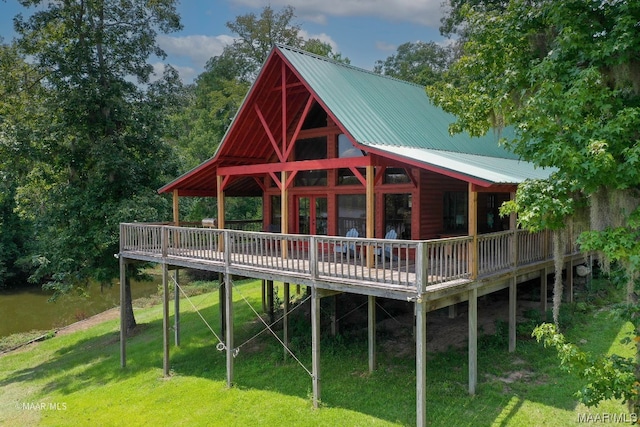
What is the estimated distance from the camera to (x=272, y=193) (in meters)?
17.3

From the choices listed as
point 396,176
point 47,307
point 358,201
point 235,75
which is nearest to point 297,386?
point 358,201

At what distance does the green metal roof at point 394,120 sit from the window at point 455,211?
4.43 ft

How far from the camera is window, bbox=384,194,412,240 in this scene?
13.8 meters

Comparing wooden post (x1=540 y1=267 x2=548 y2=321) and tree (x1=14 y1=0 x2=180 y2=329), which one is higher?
tree (x1=14 y1=0 x2=180 y2=329)

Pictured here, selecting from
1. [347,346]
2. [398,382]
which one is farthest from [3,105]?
[398,382]

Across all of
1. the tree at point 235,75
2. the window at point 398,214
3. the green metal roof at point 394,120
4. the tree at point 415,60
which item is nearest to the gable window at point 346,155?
the window at point 398,214

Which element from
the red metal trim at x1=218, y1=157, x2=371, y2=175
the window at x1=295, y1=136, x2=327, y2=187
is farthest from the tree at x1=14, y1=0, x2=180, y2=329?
the window at x1=295, y1=136, x2=327, y2=187

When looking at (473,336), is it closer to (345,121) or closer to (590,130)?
(590,130)

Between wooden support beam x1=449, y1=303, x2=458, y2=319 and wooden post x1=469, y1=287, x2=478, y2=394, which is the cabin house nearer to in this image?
wooden post x1=469, y1=287, x2=478, y2=394

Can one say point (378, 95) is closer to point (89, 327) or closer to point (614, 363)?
point (614, 363)

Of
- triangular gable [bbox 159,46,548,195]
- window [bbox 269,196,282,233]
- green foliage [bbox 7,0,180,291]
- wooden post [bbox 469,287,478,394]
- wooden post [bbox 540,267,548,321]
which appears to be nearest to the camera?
wooden post [bbox 469,287,478,394]

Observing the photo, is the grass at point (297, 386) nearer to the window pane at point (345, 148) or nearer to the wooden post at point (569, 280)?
the wooden post at point (569, 280)

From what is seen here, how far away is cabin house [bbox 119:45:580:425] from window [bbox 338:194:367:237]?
4 centimetres

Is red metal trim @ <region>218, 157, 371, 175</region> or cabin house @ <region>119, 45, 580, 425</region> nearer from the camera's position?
cabin house @ <region>119, 45, 580, 425</region>
